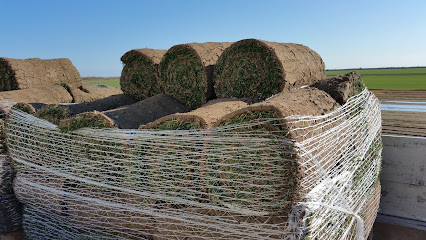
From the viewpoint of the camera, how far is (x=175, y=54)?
193 inches

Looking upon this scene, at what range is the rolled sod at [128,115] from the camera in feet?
12.3

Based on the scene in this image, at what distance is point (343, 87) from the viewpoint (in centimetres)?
404

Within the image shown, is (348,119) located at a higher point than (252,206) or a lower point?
higher

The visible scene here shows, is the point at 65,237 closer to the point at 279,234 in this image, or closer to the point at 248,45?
the point at 279,234

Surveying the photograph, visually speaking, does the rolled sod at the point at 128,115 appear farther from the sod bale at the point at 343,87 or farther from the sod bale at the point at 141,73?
the sod bale at the point at 343,87

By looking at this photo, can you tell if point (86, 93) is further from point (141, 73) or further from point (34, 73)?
point (141, 73)

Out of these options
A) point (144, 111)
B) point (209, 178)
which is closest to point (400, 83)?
point (144, 111)

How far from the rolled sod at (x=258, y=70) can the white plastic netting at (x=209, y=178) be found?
854mm

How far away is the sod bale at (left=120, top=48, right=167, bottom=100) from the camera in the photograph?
5465 millimetres

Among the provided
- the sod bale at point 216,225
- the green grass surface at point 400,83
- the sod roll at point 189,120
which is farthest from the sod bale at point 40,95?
the green grass surface at point 400,83

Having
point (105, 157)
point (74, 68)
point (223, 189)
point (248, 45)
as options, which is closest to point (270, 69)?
point (248, 45)

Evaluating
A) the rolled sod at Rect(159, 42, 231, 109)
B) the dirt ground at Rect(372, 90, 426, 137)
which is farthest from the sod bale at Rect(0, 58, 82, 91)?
the dirt ground at Rect(372, 90, 426, 137)

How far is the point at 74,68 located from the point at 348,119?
794cm

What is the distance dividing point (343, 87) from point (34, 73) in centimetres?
713
